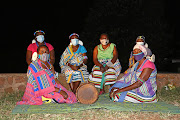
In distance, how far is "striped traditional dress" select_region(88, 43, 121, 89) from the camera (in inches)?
299

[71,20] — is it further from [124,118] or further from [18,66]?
[124,118]

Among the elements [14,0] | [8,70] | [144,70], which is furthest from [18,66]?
[144,70]

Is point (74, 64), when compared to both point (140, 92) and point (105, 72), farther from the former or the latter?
point (140, 92)

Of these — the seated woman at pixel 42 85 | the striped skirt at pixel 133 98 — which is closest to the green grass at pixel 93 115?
the seated woman at pixel 42 85

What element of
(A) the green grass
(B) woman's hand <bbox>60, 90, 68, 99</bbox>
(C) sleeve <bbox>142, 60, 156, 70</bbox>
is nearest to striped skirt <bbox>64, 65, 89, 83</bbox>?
(B) woman's hand <bbox>60, 90, 68, 99</bbox>

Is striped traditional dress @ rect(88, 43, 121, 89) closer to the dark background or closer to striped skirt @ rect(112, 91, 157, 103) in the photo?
striped skirt @ rect(112, 91, 157, 103)

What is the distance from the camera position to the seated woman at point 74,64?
7562mm

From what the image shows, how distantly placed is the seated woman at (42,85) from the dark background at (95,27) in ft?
13.1

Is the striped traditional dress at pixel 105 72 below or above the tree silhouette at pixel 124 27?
below

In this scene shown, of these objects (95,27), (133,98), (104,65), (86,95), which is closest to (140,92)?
(133,98)

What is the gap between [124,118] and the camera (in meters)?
5.42

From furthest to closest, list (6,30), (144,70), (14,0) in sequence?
(14,0), (6,30), (144,70)

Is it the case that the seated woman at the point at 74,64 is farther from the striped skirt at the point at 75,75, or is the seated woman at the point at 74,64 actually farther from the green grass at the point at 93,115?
the green grass at the point at 93,115

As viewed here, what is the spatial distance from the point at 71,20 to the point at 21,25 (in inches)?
146
